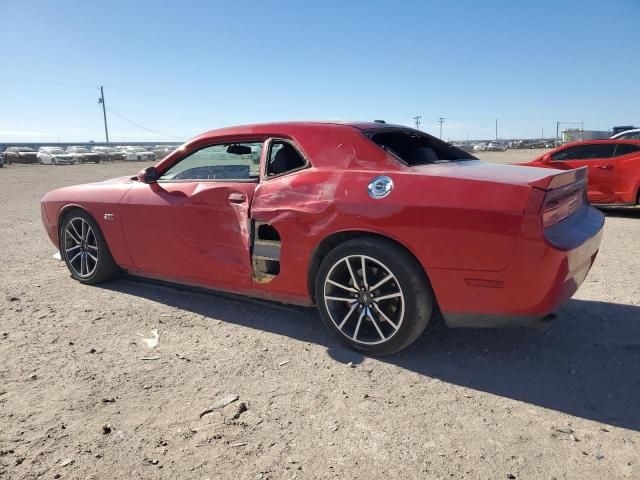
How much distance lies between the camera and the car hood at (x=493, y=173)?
2.70 metres

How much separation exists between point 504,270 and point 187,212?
2.38m

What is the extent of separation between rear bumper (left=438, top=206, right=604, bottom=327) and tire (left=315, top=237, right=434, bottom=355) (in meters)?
0.15

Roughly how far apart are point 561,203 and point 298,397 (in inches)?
73.5

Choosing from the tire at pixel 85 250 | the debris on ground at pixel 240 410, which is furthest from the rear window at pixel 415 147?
the tire at pixel 85 250

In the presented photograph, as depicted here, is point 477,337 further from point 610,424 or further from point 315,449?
point 315,449

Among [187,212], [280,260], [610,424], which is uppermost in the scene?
[187,212]

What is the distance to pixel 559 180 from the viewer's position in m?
2.79

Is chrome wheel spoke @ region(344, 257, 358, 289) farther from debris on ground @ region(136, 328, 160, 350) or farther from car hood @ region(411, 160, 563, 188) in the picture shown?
debris on ground @ region(136, 328, 160, 350)

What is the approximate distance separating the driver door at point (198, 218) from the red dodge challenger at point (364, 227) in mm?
11

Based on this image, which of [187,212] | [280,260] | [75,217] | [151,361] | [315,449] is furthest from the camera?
[75,217]

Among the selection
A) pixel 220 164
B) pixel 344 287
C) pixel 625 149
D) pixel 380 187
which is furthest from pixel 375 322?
pixel 625 149

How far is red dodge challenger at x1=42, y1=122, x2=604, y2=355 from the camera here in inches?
105

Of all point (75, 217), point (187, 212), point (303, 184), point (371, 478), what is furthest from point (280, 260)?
point (75, 217)

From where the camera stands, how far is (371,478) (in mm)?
2051
